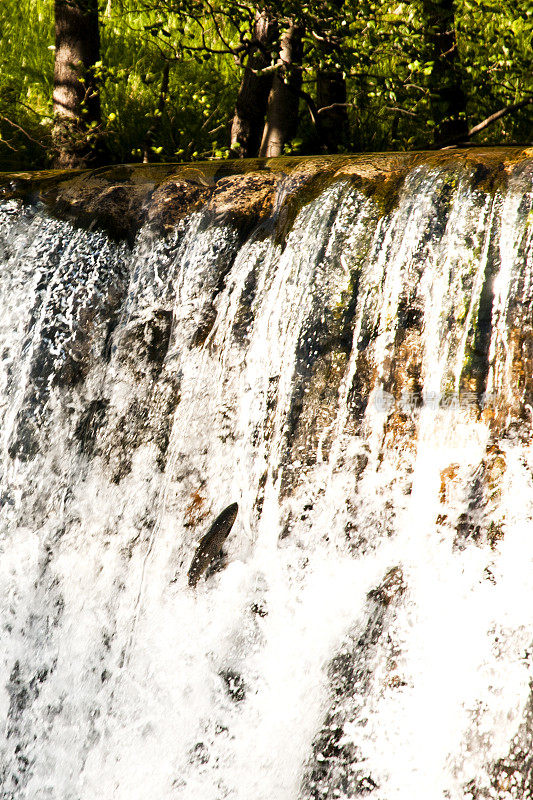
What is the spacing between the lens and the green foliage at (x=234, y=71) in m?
4.09

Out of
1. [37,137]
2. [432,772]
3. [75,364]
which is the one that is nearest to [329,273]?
[75,364]

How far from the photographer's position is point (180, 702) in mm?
2369

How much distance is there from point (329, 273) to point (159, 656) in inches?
57.3

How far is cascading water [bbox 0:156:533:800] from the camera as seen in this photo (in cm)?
217

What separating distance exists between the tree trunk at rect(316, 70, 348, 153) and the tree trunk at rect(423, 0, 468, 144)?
0.61 m

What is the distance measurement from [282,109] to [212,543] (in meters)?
3.09

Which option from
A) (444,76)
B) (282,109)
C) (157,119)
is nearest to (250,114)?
(282,109)

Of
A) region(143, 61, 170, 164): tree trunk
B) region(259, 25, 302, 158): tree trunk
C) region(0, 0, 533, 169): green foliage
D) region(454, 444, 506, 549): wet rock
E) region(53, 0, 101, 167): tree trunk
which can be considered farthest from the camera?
region(143, 61, 170, 164): tree trunk

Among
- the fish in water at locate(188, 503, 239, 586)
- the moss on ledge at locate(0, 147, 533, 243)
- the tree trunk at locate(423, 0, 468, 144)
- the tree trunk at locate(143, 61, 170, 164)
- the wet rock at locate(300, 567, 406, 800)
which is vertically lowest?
the wet rock at locate(300, 567, 406, 800)

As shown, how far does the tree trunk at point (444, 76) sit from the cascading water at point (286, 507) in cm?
173

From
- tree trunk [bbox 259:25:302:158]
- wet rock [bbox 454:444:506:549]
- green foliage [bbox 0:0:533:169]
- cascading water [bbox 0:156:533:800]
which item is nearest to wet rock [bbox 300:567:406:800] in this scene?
cascading water [bbox 0:156:533:800]

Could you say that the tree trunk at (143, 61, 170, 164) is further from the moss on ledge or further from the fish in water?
the fish in water

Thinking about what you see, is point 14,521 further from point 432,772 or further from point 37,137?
point 37,137

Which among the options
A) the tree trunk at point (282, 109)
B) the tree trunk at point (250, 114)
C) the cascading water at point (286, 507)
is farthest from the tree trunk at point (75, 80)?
the cascading water at point (286, 507)
